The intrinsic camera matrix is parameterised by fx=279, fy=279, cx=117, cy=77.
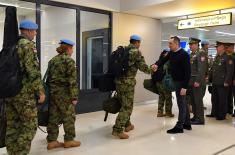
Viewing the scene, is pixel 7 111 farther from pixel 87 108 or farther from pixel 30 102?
pixel 87 108

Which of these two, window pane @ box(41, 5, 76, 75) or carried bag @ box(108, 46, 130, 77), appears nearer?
carried bag @ box(108, 46, 130, 77)

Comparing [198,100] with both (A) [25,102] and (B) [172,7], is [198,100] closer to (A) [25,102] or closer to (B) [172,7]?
(B) [172,7]

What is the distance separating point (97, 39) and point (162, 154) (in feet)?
12.6

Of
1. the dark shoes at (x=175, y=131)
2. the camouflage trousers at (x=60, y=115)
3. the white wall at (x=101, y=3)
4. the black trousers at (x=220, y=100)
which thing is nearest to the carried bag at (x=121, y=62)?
the camouflage trousers at (x=60, y=115)

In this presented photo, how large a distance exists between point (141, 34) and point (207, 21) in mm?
1810

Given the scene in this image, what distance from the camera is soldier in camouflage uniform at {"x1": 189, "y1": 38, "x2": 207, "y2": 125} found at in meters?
5.00

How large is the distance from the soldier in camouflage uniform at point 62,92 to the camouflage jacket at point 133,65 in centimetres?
85

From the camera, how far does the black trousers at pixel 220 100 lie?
5418mm

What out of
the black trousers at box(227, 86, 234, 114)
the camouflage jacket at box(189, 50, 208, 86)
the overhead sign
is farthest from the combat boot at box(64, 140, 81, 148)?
the overhead sign

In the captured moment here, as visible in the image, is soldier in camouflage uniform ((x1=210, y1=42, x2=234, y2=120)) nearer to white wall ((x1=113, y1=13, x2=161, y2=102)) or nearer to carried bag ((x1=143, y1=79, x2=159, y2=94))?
carried bag ((x1=143, y1=79, x2=159, y2=94))

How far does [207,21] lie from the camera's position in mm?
5930

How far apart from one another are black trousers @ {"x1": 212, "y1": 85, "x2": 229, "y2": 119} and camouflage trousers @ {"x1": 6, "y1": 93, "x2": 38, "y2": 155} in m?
3.80

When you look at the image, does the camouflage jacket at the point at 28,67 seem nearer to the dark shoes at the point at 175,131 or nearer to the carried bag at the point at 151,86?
the dark shoes at the point at 175,131

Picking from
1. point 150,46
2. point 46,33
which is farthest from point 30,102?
point 150,46
